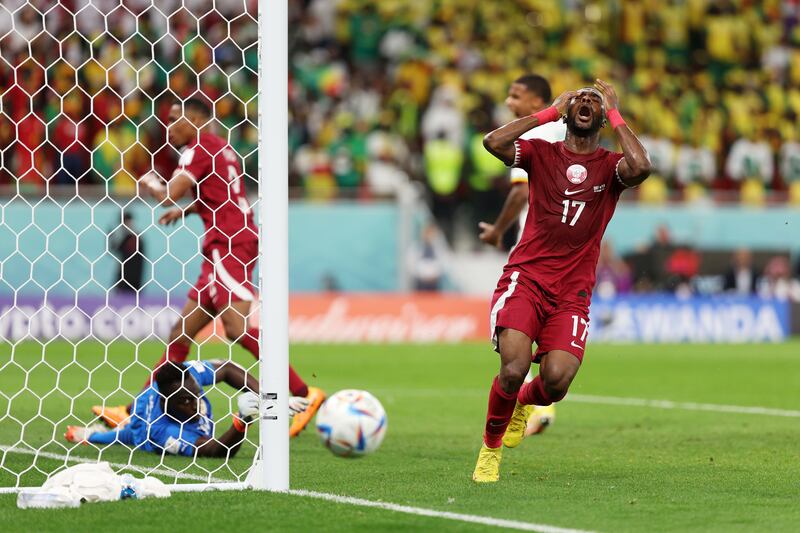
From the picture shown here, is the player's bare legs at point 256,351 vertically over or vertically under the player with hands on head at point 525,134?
under

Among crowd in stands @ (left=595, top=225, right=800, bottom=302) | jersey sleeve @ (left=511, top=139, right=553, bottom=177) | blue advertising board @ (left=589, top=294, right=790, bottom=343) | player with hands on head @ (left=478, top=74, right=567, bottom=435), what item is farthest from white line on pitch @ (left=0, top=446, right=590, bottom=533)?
crowd in stands @ (left=595, top=225, right=800, bottom=302)

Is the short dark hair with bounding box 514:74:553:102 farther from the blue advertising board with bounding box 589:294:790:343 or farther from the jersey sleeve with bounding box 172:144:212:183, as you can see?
the blue advertising board with bounding box 589:294:790:343

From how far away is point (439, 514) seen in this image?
5582 millimetres

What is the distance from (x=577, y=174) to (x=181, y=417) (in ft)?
8.70

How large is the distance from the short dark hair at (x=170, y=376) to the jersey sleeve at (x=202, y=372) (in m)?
0.10

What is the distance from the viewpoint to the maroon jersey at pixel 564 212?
6.80 meters

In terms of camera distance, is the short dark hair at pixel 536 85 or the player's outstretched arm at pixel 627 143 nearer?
the player's outstretched arm at pixel 627 143

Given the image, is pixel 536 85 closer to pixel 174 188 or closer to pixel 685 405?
pixel 174 188

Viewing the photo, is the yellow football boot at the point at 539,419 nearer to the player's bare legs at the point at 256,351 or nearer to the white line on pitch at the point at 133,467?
the player's bare legs at the point at 256,351

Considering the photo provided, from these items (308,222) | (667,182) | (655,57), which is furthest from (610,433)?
(655,57)

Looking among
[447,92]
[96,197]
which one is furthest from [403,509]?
[447,92]

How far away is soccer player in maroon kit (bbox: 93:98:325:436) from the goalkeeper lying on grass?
0.55 meters

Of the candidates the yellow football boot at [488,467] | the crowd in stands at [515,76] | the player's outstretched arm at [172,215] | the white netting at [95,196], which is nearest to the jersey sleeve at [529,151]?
the yellow football boot at [488,467]

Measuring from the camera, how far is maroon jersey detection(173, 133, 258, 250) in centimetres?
860
